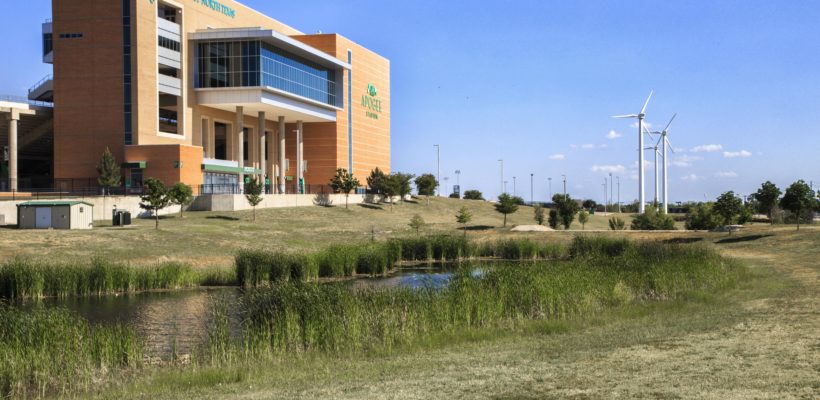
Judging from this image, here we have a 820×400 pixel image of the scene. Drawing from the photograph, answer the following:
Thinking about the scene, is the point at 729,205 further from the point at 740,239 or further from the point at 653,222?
the point at 653,222

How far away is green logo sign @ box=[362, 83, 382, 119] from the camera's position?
4745 inches

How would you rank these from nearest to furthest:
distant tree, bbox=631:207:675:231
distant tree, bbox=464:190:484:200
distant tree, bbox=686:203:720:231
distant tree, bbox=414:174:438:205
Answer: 1. distant tree, bbox=686:203:720:231
2. distant tree, bbox=631:207:675:231
3. distant tree, bbox=414:174:438:205
4. distant tree, bbox=464:190:484:200

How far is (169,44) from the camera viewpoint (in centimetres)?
8206

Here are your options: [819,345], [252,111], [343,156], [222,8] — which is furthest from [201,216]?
[819,345]

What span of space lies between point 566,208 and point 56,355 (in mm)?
69136

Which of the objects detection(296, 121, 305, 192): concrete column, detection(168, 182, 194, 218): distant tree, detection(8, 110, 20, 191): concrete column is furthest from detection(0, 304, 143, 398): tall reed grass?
detection(296, 121, 305, 192): concrete column

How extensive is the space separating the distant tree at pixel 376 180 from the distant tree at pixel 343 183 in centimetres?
513

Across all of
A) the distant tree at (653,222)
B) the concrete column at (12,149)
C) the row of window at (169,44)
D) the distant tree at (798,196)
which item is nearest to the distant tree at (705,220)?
the distant tree at (653,222)

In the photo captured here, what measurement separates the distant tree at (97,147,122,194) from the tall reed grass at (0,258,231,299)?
34.0 m

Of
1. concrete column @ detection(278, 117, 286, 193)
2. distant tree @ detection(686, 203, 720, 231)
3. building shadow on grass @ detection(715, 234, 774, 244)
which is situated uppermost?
concrete column @ detection(278, 117, 286, 193)

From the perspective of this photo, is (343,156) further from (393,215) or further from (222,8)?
(222,8)

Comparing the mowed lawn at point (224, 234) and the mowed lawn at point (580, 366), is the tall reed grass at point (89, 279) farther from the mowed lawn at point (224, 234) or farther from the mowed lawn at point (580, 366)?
the mowed lawn at point (580, 366)

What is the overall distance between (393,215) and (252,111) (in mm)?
21837

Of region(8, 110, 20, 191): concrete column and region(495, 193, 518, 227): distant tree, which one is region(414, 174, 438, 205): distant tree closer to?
region(495, 193, 518, 227): distant tree
